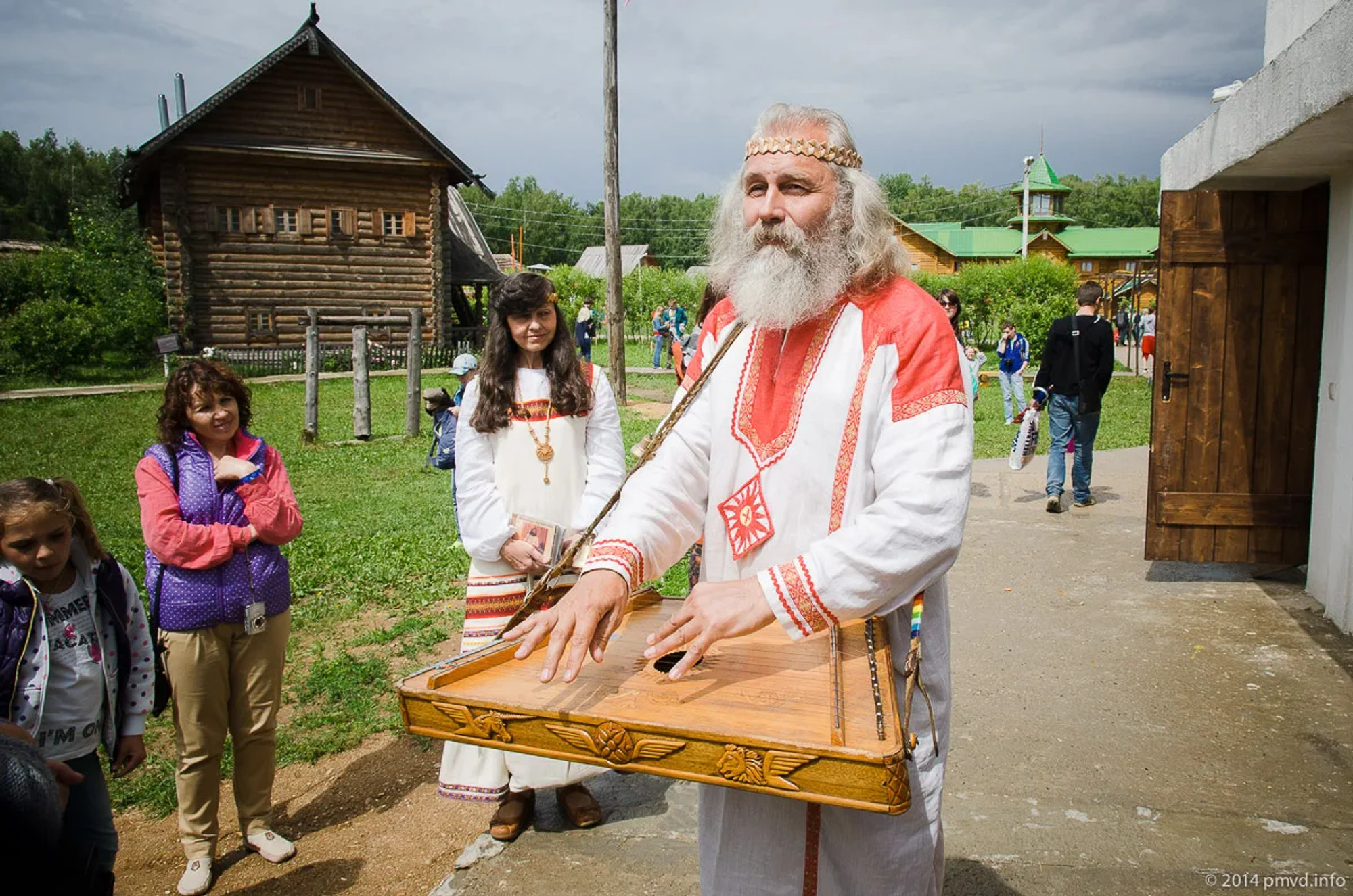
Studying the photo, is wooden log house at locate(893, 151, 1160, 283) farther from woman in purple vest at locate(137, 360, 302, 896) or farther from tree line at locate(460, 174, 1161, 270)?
woman in purple vest at locate(137, 360, 302, 896)

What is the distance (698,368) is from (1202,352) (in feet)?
16.9

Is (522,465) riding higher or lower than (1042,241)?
lower

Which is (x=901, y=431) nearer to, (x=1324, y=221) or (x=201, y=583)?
(x=201, y=583)

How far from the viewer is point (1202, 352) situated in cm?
615

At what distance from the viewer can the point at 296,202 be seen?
85.5 feet

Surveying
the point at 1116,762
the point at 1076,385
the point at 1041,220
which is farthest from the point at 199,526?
the point at 1041,220

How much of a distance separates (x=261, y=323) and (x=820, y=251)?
27.2 m

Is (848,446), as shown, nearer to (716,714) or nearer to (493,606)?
(716,714)

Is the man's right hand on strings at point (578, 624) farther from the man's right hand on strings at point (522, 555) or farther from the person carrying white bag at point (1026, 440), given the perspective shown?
the person carrying white bag at point (1026, 440)

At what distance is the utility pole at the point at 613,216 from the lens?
1527cm

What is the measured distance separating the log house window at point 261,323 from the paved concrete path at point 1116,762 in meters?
24.5

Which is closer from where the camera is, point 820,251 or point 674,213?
point 820,251

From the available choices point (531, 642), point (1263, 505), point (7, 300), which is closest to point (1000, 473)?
point (1263, 505)

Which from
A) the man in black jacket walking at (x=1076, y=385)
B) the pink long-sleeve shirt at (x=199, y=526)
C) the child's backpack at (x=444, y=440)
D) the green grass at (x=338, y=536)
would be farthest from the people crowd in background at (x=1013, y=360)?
the pink long-sleeve shirt at (x=199, y=526)
